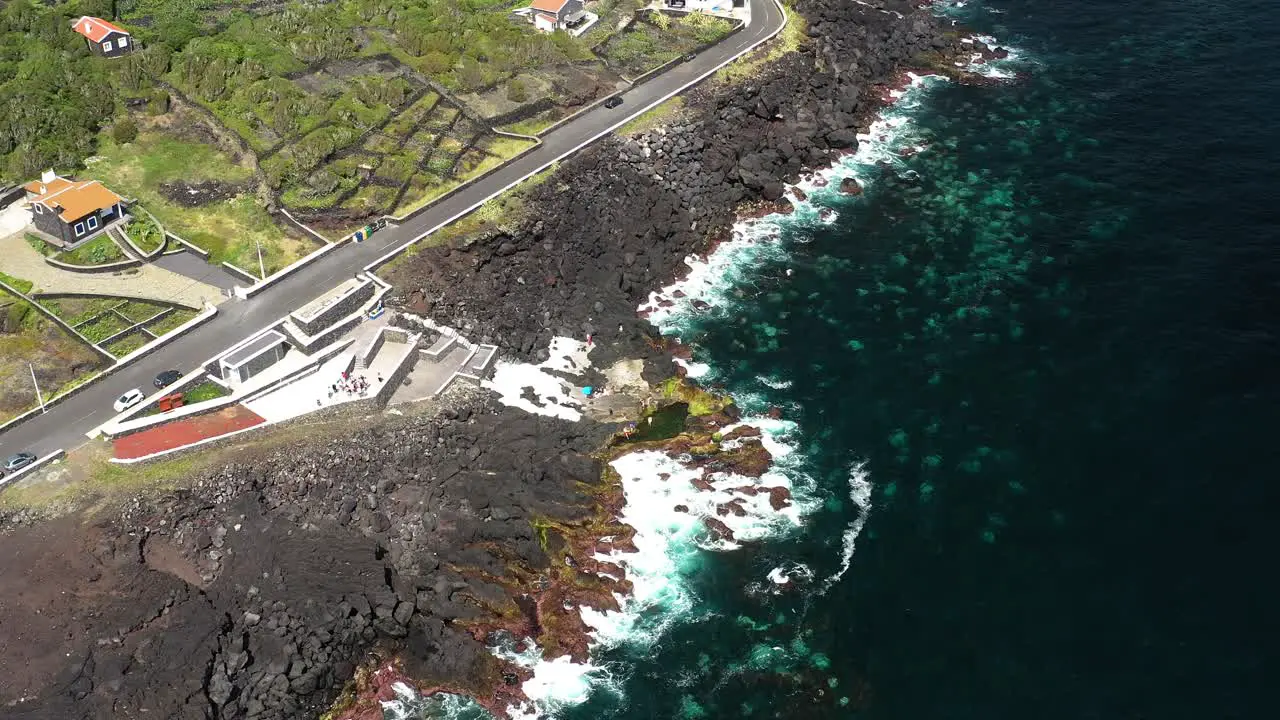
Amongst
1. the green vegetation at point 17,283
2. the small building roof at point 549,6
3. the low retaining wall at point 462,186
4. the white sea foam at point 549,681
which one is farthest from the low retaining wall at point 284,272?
the small building roof at point 549,6

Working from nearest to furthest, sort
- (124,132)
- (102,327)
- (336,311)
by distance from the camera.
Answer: (102,327), (336,311), (124,132)

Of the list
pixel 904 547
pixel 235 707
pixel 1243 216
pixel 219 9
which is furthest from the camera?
pixel 219 9

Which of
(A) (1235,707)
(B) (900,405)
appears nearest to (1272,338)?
(B) (900,405)

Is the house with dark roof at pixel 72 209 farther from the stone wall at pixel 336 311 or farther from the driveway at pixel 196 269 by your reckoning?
the stone wall at pixel 336 311

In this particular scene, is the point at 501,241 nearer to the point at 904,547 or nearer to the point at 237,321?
the point at 237,321

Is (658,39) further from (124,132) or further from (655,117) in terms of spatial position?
(124,132)

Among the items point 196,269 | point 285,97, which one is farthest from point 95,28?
point 196,269

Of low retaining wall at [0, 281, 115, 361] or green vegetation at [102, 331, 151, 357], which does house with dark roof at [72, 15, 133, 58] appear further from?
green vegetation at [102, 331, 151, 357]
